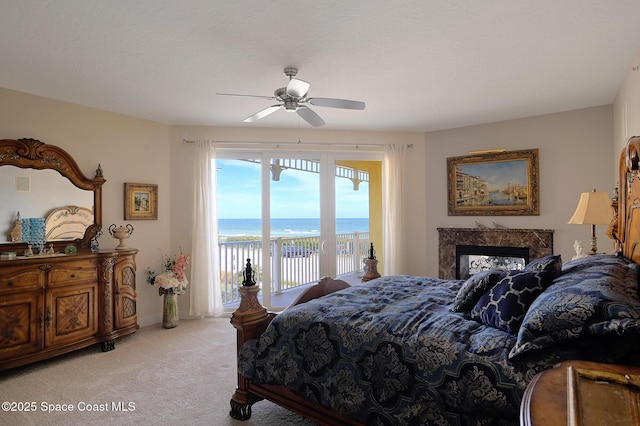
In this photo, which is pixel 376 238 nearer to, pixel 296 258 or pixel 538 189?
pixel 296 258

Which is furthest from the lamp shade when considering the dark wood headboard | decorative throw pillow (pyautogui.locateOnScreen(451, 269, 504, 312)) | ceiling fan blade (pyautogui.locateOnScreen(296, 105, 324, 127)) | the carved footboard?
the carved footboard

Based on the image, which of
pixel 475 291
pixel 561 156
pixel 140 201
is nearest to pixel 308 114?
pixel 475 291

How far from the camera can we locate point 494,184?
481 cm

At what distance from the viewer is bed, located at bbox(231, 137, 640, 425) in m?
1.43

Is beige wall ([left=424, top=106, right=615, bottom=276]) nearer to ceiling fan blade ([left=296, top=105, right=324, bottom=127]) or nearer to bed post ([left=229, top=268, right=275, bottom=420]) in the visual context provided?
ceiling fan blade ([left=296, top=105, right=324, bottom=127])

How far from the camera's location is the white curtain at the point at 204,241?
473cm

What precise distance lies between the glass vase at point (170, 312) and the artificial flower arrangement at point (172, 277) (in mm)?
82

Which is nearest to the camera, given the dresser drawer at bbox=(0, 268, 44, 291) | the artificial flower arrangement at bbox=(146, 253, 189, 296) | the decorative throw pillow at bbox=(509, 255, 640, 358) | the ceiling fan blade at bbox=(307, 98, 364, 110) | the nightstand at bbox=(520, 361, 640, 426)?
the nightstand at bbox=(520, 361, 640, 426)

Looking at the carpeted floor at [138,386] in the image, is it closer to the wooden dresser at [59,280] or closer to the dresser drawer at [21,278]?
the wooden dresser at [59,280]

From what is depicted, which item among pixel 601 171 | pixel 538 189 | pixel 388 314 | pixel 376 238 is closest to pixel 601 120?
pixel 601 171

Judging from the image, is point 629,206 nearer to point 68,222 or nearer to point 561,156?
point 561,156

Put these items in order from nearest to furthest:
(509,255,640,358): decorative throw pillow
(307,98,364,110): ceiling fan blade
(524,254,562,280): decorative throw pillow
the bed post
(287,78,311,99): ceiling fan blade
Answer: (509,255,640,358): decorative throw pillow → (524,254,562,280): decorative throw pillow → the bed post → (287,78,311,99): ceiling fan blade → (307,98,364,110): ceiling fan blade

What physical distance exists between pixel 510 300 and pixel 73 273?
150 inches

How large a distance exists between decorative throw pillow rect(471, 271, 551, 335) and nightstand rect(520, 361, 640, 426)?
0.74m
